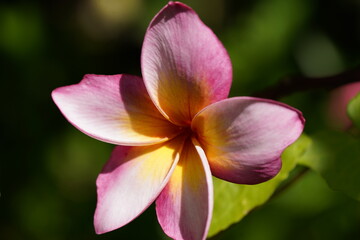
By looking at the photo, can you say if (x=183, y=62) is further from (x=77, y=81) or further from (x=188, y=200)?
(x=77, y=81)

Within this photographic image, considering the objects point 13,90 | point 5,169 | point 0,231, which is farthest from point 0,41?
point 0,231

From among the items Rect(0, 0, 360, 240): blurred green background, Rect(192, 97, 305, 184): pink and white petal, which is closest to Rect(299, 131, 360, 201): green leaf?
Rect(192, 97, 305, 184): pink and white petal

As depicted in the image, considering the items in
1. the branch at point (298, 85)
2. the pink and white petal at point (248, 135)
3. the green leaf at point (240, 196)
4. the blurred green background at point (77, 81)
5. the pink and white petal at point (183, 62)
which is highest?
the pink and white petal at point (183, 62)

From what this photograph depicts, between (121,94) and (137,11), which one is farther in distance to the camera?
(137,11)

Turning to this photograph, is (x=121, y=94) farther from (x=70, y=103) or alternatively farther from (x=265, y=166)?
(x=265, y=166)

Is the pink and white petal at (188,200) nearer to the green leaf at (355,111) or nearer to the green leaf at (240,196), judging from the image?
the green leaf at (240,196)

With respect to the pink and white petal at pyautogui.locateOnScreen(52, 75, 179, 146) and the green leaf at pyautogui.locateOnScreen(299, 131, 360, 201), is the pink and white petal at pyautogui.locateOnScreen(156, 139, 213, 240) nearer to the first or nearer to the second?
the pink and white petal at pyautogui.locateOnScreen(52, 75, 179, 146)

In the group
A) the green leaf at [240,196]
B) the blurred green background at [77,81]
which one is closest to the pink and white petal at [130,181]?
the green leaf at [240,196]
